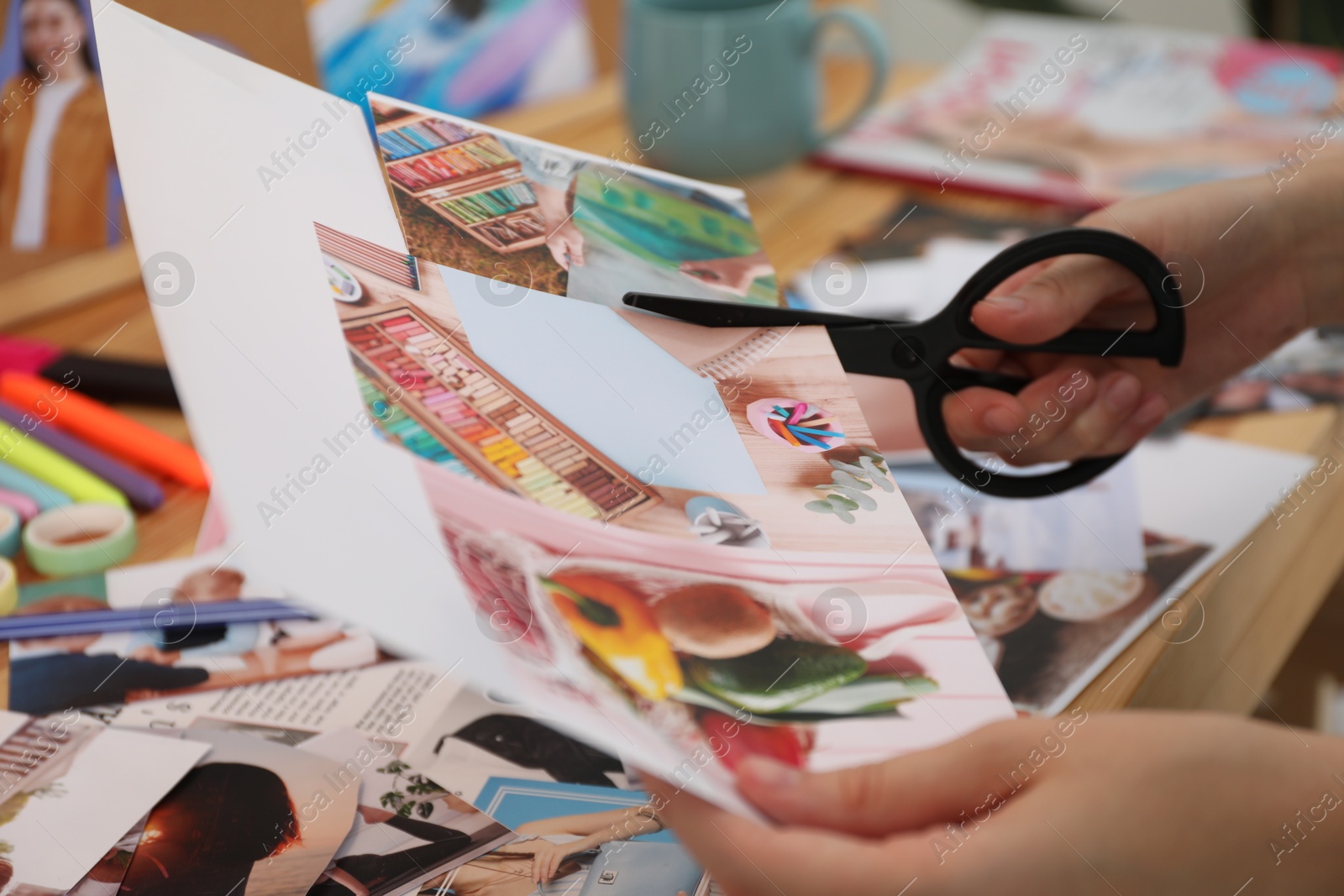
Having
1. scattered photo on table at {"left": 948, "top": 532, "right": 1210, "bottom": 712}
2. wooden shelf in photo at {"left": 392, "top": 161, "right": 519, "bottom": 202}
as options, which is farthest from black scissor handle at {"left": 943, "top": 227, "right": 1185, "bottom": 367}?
wooden shelf in photo at {"left": 392, "top": 161, "right": 519, "bottom": 202}

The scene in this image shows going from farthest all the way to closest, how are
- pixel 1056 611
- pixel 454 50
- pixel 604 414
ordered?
pixel 454 50, pixel 1056 611, pixel 604 414

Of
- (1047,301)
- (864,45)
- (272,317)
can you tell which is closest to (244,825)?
(272,317)

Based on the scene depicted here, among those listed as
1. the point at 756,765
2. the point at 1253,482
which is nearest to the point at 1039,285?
the point at 1253,482

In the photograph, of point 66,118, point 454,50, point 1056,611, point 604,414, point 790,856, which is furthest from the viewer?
point 454,50

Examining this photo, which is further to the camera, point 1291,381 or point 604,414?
point 1291,381

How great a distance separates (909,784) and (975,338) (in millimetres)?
265

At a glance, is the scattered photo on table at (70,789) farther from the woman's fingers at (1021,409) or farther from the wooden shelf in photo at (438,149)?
the woman's fingers at (1021,409)

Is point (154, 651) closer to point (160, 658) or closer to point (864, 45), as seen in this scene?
point (160, 658)

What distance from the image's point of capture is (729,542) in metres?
0.33

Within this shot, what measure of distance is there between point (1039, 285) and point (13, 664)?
48cm

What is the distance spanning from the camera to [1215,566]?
0.51 m

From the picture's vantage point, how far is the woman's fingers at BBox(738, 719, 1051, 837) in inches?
10.6

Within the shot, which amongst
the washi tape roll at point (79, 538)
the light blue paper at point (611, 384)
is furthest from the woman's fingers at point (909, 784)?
the washi tape roll at point (79, 538)

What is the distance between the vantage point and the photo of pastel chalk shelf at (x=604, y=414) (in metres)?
0.33
